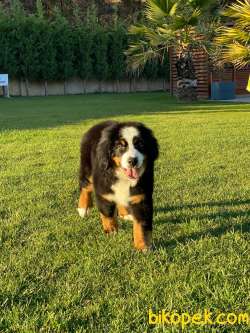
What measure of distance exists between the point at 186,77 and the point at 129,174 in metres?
15.7

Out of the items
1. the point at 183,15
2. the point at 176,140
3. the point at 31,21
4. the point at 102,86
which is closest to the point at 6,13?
the point at 31,21

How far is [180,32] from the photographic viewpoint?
1694cm

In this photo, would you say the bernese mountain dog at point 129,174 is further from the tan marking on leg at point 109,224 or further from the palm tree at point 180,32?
the palm tree at point 180,32

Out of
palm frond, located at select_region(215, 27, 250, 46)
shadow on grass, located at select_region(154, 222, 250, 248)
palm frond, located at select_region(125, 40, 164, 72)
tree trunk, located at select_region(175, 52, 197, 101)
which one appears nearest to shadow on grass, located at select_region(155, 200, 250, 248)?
shadow on grass, located at select_region(154, 222, 250, 248)

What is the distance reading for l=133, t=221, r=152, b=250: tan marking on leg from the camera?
3.31 metres

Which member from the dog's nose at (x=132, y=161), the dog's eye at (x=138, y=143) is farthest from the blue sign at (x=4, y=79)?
the dog's nose at (x=132, y=161)

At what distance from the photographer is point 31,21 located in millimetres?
27875

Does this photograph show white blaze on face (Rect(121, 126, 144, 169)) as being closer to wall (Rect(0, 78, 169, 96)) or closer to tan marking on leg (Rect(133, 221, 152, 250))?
tan marking on leg (Rect(133, 221, 152, 250))

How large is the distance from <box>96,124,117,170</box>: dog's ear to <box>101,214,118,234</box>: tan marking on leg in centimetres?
42

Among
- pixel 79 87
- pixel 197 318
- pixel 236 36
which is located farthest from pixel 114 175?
pixel 79 87

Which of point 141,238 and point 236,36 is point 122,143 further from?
Result: point 236,36

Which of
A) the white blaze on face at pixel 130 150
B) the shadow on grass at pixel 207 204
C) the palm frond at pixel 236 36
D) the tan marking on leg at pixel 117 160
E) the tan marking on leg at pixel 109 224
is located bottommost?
the shadow on grass at pixel 207 204

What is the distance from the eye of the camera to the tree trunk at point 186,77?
18.0 m

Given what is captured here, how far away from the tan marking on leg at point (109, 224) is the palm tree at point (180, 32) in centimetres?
1346
